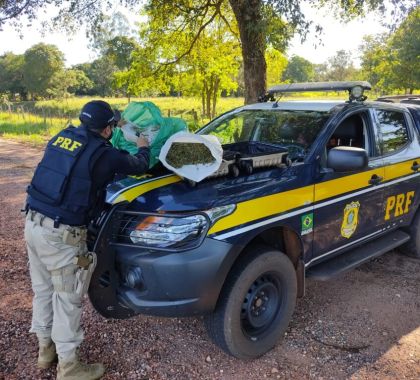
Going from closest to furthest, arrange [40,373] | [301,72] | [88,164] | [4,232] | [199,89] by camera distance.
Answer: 1. [88,164]
2. [40,373]
3. [4,232]
4. [199,89]
5. [301,72]

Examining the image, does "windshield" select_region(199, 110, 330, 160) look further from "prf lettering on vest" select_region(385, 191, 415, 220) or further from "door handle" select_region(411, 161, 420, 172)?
"door handle" select_region(411, 161, 420, 172)

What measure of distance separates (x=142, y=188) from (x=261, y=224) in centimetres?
88

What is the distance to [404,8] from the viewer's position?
7375 millimetres

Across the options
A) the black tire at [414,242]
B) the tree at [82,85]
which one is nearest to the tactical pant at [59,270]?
the black tire at [414,242]

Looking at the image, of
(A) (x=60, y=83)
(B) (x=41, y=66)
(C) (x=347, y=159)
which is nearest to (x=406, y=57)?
(C) (x=347, y=159)

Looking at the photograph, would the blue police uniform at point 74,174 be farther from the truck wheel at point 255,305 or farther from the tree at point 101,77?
the tree at point 101,77

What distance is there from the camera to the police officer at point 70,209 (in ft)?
8.68

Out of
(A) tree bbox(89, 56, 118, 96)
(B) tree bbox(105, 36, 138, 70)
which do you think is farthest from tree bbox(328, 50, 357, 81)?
(B) tree bbox(105, 36, 138, 70)

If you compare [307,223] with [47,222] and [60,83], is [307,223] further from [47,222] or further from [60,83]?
[60,83]

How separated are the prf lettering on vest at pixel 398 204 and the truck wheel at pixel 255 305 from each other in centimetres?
156

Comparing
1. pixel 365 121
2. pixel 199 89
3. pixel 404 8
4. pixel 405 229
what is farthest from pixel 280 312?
pixel 199 89

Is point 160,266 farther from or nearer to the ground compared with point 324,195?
nearer to the ground

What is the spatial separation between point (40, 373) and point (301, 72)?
102301mm

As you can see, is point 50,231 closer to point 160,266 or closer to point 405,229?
point 160,266
